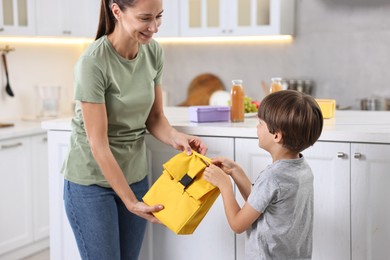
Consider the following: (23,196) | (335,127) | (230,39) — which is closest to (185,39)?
(230,39)

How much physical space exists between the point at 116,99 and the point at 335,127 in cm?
94

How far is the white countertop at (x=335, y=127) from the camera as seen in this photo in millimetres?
2589

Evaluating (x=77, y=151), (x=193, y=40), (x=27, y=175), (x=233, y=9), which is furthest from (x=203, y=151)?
(x=193, y=40)

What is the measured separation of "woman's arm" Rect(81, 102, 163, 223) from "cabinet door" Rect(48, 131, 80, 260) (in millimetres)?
836

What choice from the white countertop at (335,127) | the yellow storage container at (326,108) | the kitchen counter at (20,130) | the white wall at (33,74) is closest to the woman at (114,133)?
the white countertop at (335,127)

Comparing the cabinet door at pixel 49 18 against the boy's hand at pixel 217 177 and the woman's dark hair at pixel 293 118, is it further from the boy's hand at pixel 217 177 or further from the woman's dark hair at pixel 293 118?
the woman's dark hair at pixel 293 118

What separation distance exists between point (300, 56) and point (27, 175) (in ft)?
7.40

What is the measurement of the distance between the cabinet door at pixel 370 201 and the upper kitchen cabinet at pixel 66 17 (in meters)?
2.94

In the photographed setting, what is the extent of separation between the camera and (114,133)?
96.0 inches

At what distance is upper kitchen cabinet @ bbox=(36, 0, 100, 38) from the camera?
15.9 ft

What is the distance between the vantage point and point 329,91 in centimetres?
516

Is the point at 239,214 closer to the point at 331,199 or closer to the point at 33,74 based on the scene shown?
the point at 331,199

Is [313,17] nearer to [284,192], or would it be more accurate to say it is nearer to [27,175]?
[27,175]

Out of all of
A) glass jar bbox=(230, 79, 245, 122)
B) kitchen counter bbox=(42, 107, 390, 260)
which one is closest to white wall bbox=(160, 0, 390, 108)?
kitchen counter bbox=(42, 107, 390, 260)
